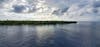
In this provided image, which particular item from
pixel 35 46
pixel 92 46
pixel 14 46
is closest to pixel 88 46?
pixel 92 46

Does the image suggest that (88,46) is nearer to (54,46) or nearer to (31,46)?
(54,46)

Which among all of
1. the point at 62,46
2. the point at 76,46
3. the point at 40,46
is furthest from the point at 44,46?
the point at 76,46

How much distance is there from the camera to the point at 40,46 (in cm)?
5769

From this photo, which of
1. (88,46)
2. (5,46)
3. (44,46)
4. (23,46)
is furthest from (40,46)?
(88,46)

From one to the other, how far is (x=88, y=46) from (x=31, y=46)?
1645cm

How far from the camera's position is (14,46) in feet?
188

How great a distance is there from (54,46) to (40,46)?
13.7 feet

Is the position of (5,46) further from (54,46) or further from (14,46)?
(54,46)

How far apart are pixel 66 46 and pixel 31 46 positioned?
34.1ft

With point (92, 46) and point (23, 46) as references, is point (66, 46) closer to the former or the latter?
point (92, 46)

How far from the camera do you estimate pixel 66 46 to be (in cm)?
5962

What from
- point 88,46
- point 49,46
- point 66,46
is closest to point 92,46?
point 88,46

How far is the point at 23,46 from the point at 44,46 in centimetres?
613

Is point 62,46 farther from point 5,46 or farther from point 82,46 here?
point 5,46
